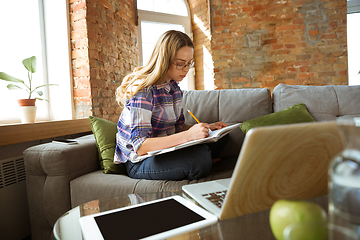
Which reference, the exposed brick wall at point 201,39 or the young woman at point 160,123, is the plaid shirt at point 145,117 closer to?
the young woman at point 160,123

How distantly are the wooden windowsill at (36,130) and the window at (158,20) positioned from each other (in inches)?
65.7

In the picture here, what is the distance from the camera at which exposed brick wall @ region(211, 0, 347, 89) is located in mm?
3252

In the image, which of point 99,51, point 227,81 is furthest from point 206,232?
point 227,81

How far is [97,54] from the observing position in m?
2.30

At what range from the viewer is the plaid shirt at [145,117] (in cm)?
121

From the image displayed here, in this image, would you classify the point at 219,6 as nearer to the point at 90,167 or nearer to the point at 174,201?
the point at 90,167

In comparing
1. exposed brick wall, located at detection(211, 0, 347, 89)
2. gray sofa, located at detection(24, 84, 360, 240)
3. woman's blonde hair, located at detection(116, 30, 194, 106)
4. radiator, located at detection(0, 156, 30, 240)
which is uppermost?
exposed brick wall, located at detection(211, 0, 347, 89)

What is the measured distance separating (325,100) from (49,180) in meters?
1.77

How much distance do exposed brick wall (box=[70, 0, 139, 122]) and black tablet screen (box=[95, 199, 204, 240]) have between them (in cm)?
179

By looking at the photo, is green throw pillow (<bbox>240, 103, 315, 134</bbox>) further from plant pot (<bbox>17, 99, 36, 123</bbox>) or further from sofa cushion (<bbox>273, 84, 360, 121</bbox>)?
plant pot (<bbox>17, 99, 36, 123</bbox>)

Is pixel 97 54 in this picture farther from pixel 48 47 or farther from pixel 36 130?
pixel 36 130

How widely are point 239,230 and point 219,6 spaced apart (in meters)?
3.51

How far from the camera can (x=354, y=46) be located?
3561mm

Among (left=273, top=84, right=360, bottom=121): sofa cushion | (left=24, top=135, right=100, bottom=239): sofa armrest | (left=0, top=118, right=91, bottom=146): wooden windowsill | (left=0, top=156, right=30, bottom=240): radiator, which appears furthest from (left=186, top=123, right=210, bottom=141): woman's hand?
(left=0, top=156, right=30, bottom=240): radiator
